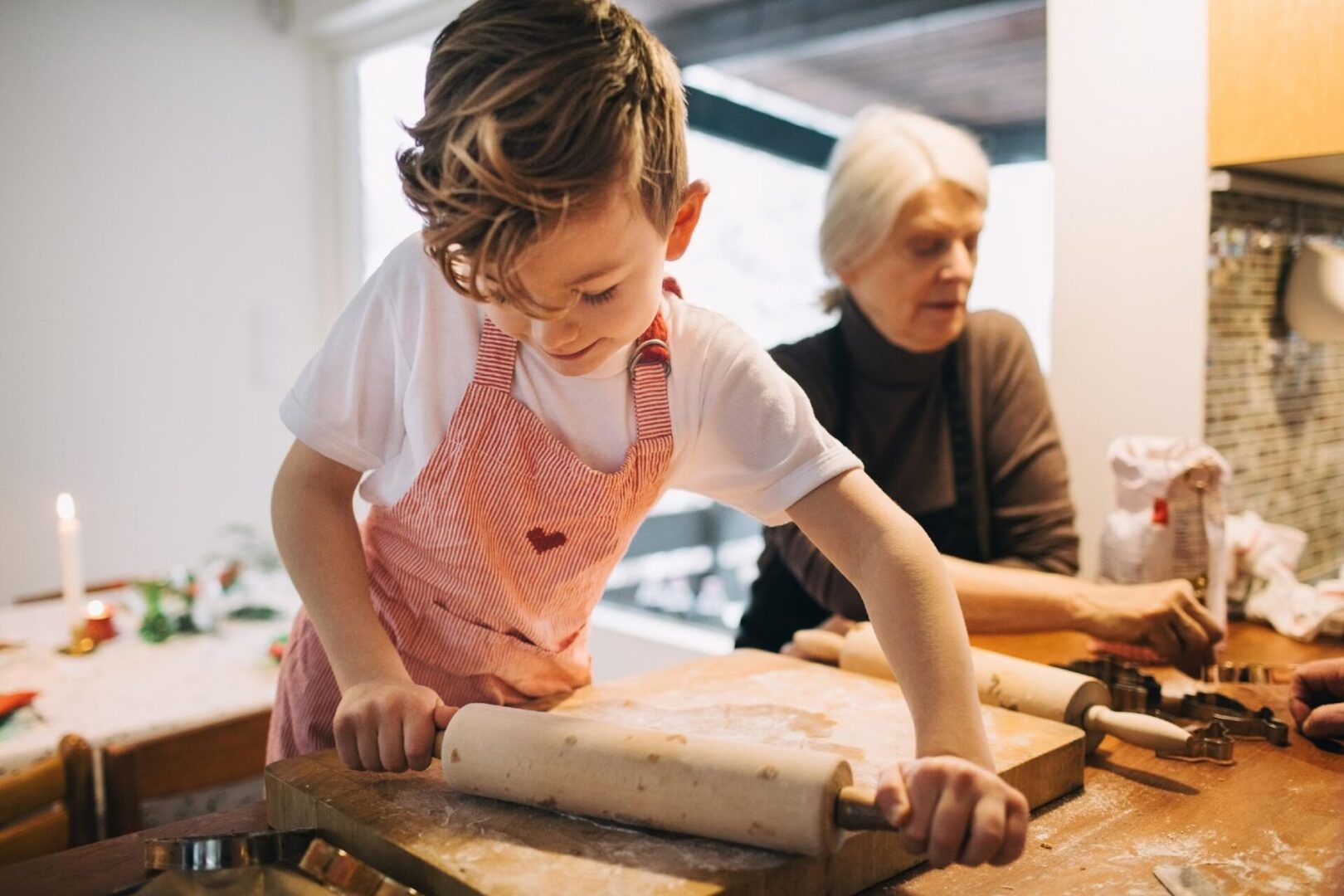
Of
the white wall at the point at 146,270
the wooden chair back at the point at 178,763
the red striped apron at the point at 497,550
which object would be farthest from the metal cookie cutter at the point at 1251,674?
the white wall at the point at 146,270

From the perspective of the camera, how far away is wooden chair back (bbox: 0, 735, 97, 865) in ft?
3.69

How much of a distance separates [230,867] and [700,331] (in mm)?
486

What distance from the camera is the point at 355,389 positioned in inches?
32.3

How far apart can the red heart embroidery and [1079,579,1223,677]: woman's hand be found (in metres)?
0.67

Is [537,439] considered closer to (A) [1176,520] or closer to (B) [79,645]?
(A) [1176,520]

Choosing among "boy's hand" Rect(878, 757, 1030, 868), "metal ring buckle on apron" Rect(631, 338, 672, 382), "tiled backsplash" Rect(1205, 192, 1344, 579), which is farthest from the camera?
"tiled backsplash" Rect(1205, 192, 1344, 579)

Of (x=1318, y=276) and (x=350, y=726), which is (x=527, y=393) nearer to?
(x=350, y=726)

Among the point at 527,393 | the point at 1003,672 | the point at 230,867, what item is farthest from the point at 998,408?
the point at 230,867

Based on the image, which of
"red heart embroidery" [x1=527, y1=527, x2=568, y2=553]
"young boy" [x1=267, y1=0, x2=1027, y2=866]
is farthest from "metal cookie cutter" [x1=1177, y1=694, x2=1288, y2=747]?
"red heart embroidery" [x1=527, y1=527, x2=568, y2=553]

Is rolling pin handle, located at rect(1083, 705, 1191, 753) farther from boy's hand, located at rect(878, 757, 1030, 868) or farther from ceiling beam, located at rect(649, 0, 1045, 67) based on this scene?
ceiling beam, located at rect(649, 0, 1045, 67)

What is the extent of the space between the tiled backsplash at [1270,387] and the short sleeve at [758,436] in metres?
1.04

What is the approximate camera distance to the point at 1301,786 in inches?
31.1

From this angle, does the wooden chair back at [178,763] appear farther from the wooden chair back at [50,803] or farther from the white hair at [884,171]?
the white hair at [884,171]

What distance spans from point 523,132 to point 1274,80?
119 centimetres
